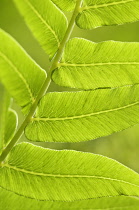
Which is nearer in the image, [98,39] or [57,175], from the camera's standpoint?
[57,175]

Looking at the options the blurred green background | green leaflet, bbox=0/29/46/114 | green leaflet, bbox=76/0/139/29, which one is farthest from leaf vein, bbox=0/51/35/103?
the blurred green background

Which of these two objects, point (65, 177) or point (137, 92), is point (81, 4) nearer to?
point (137, 92)

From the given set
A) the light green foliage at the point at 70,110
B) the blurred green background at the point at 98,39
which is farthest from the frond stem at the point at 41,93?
the blurred green background at the point at 98,39

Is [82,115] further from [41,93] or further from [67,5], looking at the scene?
[67,5]

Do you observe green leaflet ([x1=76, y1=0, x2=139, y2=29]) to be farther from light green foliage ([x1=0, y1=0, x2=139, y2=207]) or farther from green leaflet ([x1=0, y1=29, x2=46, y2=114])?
green leaflet ([x1=0, y1=29, x2=46, y2=114])

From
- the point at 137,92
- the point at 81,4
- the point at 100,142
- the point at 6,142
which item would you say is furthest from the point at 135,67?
the point at 100,142

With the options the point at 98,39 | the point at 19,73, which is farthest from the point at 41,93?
the point at 98,39
